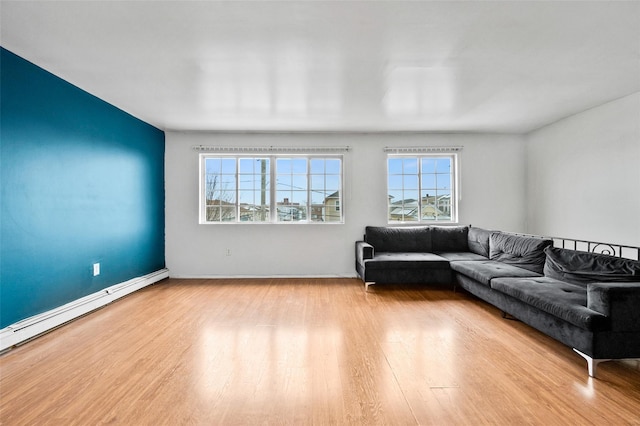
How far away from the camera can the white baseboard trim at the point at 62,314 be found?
254 cm

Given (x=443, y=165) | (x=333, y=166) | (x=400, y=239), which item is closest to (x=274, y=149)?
(x=333, y=166)

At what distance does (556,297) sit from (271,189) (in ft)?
13.7

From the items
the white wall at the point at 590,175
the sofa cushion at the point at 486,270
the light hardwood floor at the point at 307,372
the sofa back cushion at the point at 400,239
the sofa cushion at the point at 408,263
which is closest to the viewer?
the light hardwood floor at the point at 307,372

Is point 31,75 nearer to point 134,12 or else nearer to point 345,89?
point 134,12

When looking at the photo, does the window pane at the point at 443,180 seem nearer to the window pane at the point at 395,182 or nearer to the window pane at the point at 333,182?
the window pane at the point at 395,182

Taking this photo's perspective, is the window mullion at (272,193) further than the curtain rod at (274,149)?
Yes

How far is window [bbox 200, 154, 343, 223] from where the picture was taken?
17.5 feet

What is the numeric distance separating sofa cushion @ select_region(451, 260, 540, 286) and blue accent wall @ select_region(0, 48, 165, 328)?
15.0 ft

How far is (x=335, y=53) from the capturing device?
261cm

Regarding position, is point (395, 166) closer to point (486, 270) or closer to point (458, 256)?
point (458, 256)

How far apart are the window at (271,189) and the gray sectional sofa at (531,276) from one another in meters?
1.04

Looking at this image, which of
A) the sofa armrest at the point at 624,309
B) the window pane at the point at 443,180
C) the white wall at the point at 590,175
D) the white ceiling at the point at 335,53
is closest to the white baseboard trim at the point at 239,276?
the window pane at the point at 443,180

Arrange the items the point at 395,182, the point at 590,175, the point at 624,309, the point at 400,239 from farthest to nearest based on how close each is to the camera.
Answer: the point at 395,182 → the point at 400,239 → the point at 590,175 → the point at 624,309

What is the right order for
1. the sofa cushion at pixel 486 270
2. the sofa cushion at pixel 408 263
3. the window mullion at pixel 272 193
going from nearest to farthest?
the sofa cushion at pixel 486 270 < the sofa cushion at pixel 408 263 < the window mullion at pixel 272 193
